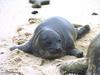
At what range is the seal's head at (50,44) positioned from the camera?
5.71m

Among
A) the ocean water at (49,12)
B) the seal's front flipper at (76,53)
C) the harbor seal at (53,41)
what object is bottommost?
the ocean water at (49,12)

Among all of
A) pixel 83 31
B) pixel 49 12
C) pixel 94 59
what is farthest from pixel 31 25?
pixel 94 59

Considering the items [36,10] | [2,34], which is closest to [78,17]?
[36,10]

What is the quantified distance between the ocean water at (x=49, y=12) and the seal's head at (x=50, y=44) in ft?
5.59

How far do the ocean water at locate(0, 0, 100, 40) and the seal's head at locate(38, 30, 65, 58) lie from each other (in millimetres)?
1704

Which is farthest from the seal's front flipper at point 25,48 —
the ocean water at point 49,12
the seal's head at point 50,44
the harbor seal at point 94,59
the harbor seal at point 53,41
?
the harbor seal at point 94,59

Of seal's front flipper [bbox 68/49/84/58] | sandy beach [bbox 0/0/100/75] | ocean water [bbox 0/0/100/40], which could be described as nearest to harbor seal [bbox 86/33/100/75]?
sandy beach [bbox 0/0/100/75]

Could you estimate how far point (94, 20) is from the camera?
811cm

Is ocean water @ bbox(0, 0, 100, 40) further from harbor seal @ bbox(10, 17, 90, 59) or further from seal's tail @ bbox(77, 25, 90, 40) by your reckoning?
harbor seal @ bbox(10, 17, 90, 59)

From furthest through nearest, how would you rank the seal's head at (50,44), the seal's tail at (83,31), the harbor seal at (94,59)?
the seal's tail at (83,31)
the seal's head at (50,44)
the harbor seal at (94,59)

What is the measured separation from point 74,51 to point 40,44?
21.2 inches

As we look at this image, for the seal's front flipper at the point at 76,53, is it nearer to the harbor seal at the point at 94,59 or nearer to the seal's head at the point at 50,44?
the seal's head at the point at 50,44

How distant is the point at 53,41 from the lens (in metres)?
5.79

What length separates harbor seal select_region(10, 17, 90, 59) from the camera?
5758 millimetres
